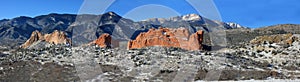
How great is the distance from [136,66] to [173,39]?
19869mm

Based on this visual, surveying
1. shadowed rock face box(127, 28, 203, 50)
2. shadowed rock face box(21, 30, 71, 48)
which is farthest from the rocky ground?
shadowed rock face box(21, 30, 71, 48)

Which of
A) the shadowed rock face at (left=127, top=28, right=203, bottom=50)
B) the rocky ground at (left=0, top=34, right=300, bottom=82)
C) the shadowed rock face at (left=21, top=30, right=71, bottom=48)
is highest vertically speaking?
the shadowed rock face at (left=21, top=30, right=71, bottom=48)

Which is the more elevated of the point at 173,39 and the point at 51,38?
the point at 51,38

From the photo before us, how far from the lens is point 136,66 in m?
47.8

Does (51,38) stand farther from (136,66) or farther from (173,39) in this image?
(136,66)

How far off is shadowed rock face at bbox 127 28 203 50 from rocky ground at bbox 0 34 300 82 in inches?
353

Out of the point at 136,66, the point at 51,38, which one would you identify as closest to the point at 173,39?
the point at 136,66

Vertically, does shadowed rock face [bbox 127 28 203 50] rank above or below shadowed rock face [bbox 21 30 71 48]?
below

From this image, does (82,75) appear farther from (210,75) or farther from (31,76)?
(210,75)

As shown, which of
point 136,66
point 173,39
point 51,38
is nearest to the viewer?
point 136,66

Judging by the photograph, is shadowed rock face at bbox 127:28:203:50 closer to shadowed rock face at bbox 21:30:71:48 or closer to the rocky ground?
the rocky ground

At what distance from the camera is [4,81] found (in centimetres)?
3994

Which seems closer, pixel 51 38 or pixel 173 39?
pixel 173 39

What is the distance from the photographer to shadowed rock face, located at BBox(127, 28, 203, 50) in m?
66.0
